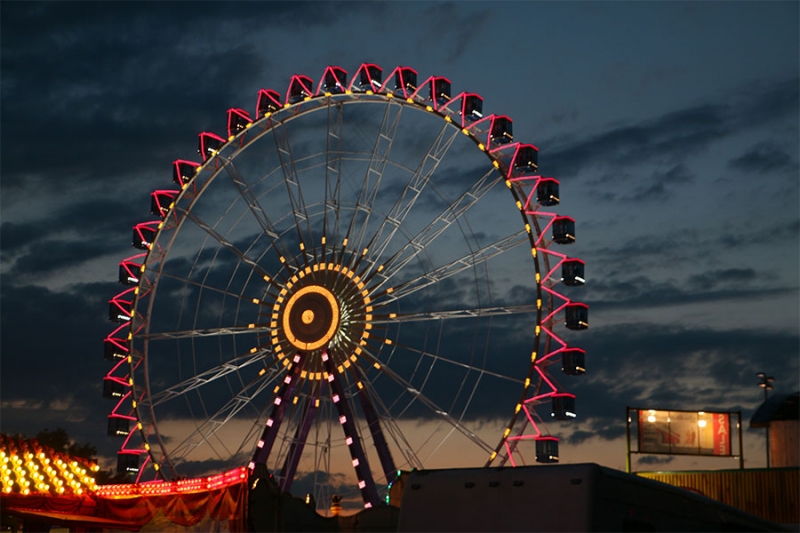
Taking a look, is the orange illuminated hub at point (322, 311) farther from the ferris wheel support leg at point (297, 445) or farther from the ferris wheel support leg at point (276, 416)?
the ferris wheel support leg at point (297, 445)

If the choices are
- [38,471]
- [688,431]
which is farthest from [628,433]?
[38,471]

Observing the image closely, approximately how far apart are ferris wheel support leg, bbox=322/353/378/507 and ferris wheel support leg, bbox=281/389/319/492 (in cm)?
83

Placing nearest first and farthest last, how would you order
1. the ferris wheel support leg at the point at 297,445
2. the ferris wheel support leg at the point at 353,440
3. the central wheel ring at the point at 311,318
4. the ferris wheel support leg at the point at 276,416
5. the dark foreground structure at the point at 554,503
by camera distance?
1. the dark foreground structure at the point at 554,503
2. the ferris wheel support leg at the point at 353,440
3. the ferris wheel support leg at the point at 297,445
4. the ferris wheel support leg at the point at 276,416
5. the central wheel ring at the point at 311,318

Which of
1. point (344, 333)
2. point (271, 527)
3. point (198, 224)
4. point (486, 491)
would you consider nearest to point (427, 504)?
point (486, 491)

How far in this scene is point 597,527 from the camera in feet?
41.2

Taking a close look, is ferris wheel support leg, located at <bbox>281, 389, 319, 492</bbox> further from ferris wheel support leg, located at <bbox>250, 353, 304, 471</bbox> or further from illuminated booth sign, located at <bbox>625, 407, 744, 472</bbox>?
illuminated booth sign, located at <bbox>625, 407, 744, 472</bbox>

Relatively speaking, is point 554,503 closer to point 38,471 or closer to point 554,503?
point 554,503

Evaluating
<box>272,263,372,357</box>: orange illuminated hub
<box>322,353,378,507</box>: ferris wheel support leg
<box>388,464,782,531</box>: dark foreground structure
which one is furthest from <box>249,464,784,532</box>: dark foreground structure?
<box>272,263,372,357</box>: orange illuminated hub

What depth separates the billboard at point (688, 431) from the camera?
3606 centimetres

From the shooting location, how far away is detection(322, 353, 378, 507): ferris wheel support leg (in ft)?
97.6

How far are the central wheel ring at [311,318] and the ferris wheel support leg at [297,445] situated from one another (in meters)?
1.69

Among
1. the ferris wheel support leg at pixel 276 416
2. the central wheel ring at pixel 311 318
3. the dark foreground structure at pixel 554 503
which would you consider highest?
the central wheel ring at pixel 311 318

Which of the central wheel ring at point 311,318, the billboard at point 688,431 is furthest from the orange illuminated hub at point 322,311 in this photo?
the billboard at point 688,431

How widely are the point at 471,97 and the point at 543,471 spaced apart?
20345 mm
